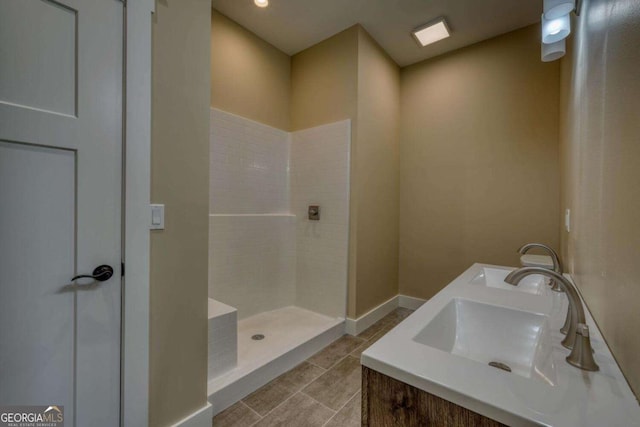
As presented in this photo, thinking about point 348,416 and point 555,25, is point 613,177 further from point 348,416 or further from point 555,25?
point 348,416

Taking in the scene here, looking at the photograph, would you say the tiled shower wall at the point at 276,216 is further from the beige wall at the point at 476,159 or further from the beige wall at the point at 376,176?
the beige wall at the point at 476,159

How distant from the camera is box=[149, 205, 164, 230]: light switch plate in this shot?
128 centimetres

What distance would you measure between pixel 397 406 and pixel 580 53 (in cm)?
190

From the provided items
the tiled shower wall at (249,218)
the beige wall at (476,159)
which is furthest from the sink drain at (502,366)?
the tiled shower wall at (249,218)

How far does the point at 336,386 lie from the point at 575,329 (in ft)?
5.13

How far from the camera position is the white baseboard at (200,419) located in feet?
4.59

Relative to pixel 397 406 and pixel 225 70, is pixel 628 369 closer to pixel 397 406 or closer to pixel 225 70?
pixel 397 406

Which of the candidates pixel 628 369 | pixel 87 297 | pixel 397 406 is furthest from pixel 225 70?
pixel 628 369

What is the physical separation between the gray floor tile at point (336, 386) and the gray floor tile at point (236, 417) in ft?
1.25

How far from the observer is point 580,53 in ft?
4.62

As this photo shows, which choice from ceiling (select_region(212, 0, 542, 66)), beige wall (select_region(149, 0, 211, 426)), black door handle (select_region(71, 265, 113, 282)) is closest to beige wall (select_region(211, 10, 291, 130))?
ceiling (select_region(212, 0, 542, 66))

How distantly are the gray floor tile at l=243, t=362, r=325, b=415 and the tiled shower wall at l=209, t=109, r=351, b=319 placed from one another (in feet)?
2.44

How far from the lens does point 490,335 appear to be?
112 centimetres

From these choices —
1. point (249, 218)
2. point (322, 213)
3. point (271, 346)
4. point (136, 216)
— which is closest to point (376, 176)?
point (322, 213)
